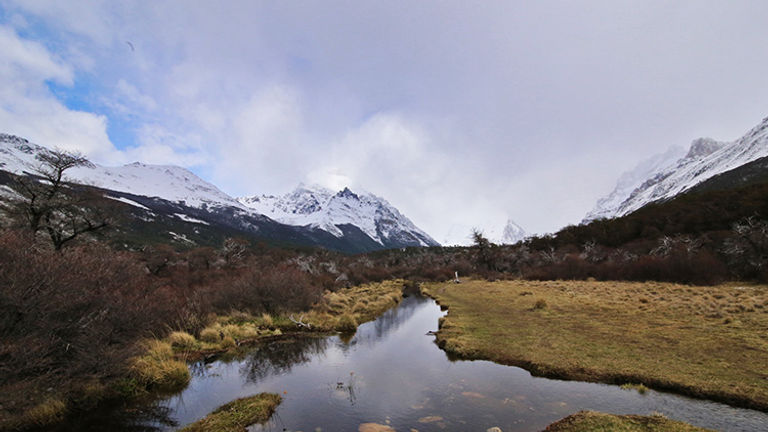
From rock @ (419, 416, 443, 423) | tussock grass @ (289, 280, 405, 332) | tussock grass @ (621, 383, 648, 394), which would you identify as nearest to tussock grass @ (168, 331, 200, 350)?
tussock grass @ (289, 280, 405, 332)

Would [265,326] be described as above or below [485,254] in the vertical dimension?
below

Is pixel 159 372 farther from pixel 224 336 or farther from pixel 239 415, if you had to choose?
pixel 224 336

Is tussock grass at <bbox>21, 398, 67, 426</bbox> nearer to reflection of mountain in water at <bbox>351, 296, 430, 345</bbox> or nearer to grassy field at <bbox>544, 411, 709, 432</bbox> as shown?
reflection of mountain in water at <bbox>351, 296, 430, 345</bbox>

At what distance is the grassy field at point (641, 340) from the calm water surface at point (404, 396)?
1157 mm

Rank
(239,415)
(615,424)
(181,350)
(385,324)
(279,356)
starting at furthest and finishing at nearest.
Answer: (385,324)
(279,356)
(181,350)
(239,415)
(615,424)

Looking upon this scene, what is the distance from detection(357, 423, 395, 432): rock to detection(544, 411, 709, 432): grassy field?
5.18m

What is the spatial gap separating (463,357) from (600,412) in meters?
8.71

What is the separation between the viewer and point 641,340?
18172 millimetres

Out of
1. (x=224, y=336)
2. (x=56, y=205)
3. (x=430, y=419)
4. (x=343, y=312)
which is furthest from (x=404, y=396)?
(x=56, y=205)

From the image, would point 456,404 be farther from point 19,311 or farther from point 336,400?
point 19,311

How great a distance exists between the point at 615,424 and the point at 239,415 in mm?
12863

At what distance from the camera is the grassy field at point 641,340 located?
1314 cm

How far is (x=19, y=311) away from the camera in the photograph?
392 inches

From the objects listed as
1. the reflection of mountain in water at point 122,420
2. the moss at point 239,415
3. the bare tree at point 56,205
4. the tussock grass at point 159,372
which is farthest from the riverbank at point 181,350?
the bare tree at point 56,205
